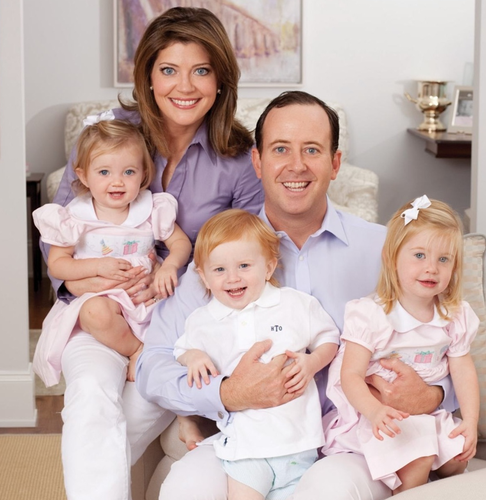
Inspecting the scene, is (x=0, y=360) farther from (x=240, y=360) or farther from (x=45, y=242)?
(x=240, y=360)

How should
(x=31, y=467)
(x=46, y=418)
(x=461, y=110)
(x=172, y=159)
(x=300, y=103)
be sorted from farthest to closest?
(x=461, y=110) → (x=46, y=418) → (x=31, y=467) → (x=172, y=159) → (x=300, y=103)

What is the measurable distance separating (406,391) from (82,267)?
0.98 meters

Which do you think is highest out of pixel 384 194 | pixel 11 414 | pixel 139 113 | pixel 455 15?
pixel 455 15

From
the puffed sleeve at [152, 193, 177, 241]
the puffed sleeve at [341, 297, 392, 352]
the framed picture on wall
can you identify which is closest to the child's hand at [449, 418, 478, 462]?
the puffed sleeve at [341, 297, 392, 352]

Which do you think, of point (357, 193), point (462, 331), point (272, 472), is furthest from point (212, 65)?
point (357, 193)

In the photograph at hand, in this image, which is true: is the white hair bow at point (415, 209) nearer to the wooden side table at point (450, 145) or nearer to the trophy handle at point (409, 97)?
the wooden side table at point (450, 145)

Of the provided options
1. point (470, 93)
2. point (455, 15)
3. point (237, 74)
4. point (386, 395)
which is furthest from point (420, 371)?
point (455, 15)

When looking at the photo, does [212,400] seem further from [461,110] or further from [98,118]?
[461,110]

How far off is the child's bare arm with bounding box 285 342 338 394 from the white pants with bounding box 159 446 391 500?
0.17m

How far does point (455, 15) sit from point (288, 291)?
4.41m

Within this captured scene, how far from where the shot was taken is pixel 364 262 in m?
2.20

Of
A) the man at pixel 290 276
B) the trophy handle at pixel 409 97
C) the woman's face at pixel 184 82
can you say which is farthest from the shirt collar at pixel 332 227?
the trophy handle at pixel 409 97

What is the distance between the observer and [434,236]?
6.05 ft

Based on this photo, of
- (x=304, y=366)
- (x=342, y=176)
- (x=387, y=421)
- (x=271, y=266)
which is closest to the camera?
(x=387, y=421)
